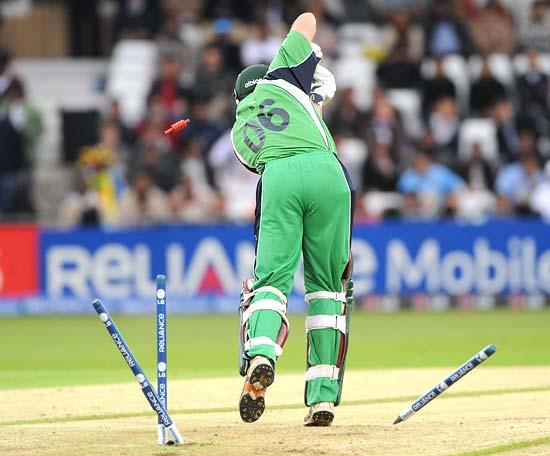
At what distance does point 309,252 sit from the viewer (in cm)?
810

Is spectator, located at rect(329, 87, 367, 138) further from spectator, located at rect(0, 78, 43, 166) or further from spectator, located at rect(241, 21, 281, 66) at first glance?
spectator, located at rect(0, 78, 43, 166)

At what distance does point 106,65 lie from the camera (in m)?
25.6

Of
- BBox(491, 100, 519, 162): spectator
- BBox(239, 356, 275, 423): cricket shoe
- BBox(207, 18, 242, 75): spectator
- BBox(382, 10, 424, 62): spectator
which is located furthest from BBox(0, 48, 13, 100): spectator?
BBox(239, 356, 275, 423): cricket shoe

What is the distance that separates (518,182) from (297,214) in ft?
45.3

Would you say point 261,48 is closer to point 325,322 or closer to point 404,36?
point 404,36

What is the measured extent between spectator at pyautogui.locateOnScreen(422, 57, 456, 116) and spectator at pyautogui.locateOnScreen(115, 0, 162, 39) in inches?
200

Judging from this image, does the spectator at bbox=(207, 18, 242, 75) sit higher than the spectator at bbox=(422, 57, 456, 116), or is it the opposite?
the spectator at bbox=(207, 18, 242, 75)

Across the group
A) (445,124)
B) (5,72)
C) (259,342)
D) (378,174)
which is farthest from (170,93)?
(259,342)

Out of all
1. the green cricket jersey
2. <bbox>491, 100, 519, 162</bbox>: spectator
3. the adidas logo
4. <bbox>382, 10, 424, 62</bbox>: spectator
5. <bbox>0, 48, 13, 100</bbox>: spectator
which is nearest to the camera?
the green cricket jersey

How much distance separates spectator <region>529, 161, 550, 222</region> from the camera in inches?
811

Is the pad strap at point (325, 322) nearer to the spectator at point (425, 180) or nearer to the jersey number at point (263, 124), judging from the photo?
the jersey number at point (263, 124)

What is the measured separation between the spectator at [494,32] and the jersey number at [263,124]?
1654 cm

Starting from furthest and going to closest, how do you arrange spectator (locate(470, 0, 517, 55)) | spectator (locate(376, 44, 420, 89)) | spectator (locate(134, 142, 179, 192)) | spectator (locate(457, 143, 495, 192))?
1. spectator (locate(470, 0, 517, 55))
2. spectator (locate(376, 44, 420, 89))
3. spectator (locate(457, 143, 495, 192))
4. spectator (locate(134, 142, 179, 192))

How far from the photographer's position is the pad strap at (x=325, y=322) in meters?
8.20
